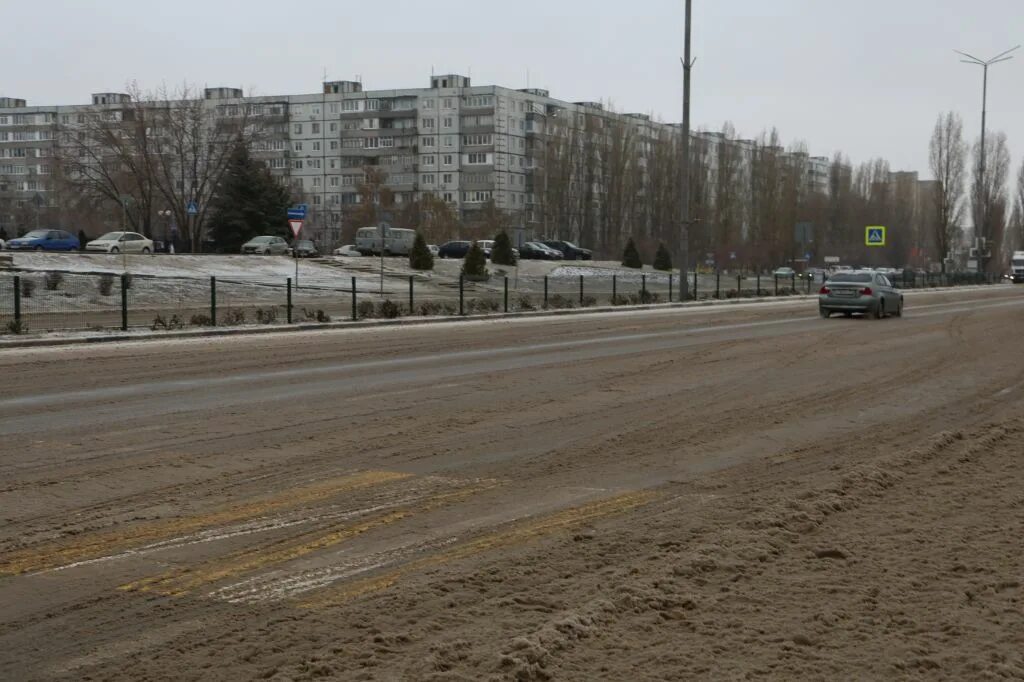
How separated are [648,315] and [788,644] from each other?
31.5 metres

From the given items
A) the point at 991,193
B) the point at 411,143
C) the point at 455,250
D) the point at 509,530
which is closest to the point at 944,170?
the point at 991,193

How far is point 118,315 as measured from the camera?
2805 cm

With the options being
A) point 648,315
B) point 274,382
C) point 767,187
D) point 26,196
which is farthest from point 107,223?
point 274,382

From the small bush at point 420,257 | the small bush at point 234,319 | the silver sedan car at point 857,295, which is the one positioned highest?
the small bush at point 420,257

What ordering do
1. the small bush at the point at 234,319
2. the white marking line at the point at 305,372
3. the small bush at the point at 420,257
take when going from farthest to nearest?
the small bush at the point at 420,257
the small bush at the point at 234,319
the white marking line at the point at 305,372

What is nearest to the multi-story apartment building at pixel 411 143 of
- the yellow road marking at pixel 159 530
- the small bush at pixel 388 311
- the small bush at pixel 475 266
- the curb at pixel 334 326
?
the small bush at pixel 475 266

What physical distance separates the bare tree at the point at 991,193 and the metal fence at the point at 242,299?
44.5 metres

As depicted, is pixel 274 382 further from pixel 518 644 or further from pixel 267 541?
pixel 518 644

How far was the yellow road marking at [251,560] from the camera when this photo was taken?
221 inches

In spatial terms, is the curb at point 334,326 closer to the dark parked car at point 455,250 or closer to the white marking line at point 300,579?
the white marking line at point 300,579

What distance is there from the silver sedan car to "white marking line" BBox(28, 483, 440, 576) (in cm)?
2800

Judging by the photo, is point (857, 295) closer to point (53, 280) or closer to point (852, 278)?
point (852, 278)

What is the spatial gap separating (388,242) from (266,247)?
25.0 ft

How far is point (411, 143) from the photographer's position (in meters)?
134
